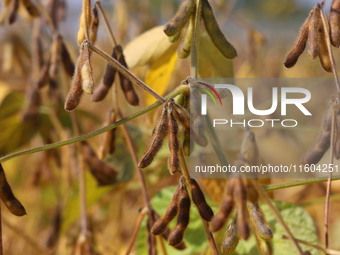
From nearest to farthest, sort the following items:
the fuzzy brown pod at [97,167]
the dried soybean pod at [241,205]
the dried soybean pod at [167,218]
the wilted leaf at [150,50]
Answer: the dried soybean pod at [241,205], the dried soybean pod at [167,218], the wilted leaf at [150,50], the fuzzy brown pod at [97,167]

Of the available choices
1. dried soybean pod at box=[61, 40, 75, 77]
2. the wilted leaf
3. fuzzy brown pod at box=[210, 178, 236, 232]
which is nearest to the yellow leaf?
the wilted leaf

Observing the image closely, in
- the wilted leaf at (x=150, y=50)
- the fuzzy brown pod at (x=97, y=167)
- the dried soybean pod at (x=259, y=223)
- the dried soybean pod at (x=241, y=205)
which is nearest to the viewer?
the dried soybean pod at (x=241, y=205)

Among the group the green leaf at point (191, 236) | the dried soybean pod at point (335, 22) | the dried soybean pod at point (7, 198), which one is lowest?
Answer: the green leaf at point (191, 236)

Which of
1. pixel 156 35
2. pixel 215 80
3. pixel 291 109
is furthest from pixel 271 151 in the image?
pixel 156 35

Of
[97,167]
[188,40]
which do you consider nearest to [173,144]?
[188,40]

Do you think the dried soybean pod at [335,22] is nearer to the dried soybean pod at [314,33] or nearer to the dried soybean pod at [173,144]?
the dried soybean pod at [314,33]

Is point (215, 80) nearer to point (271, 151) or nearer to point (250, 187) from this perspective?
point (250, 187)

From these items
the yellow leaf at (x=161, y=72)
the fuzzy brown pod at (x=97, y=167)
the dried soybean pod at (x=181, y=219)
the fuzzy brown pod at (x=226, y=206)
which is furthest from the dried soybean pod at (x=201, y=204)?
the fuzzy brown pod at (x=97, y=167)

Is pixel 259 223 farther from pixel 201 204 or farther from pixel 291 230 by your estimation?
pixel 291 230
